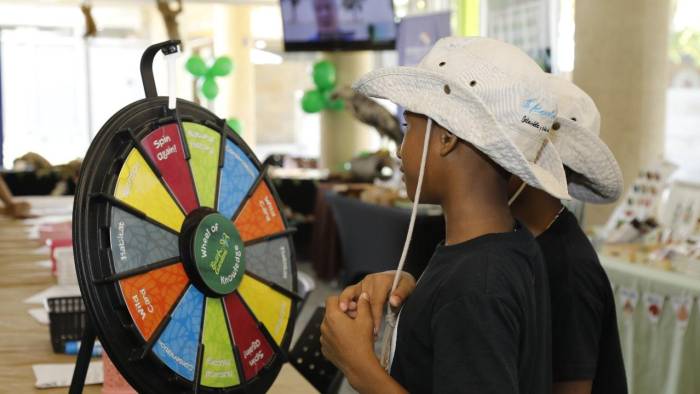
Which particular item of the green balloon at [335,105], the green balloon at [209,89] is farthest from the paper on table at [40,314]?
the green balloon at [209,89]

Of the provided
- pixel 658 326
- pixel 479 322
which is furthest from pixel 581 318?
pixel 658 326

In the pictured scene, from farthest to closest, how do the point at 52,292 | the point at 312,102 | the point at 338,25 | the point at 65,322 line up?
the point at 312,102 → the point at 338,25 → the point at 52,292 → the point at 65,322

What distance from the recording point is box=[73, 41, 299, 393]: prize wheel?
108 centimetres

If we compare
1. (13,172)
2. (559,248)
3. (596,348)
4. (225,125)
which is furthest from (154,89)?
(13,172)

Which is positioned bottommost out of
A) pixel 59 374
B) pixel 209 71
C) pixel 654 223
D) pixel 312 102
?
pixel 654 223

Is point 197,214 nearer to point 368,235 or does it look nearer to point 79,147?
point 368,235

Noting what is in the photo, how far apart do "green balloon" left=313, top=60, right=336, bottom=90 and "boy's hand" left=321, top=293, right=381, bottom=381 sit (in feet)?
26.1

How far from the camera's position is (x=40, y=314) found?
2.17m

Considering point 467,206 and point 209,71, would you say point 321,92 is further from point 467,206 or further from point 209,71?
point 467,206

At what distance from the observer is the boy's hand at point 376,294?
1099 millimetres

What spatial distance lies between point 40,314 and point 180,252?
3.77 ft

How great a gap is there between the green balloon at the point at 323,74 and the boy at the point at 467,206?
26.0 feet

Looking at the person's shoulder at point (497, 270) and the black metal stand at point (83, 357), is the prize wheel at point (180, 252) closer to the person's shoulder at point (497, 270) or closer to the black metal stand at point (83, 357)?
the black metal stand at point (83, 357)

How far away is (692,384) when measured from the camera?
2988mm
